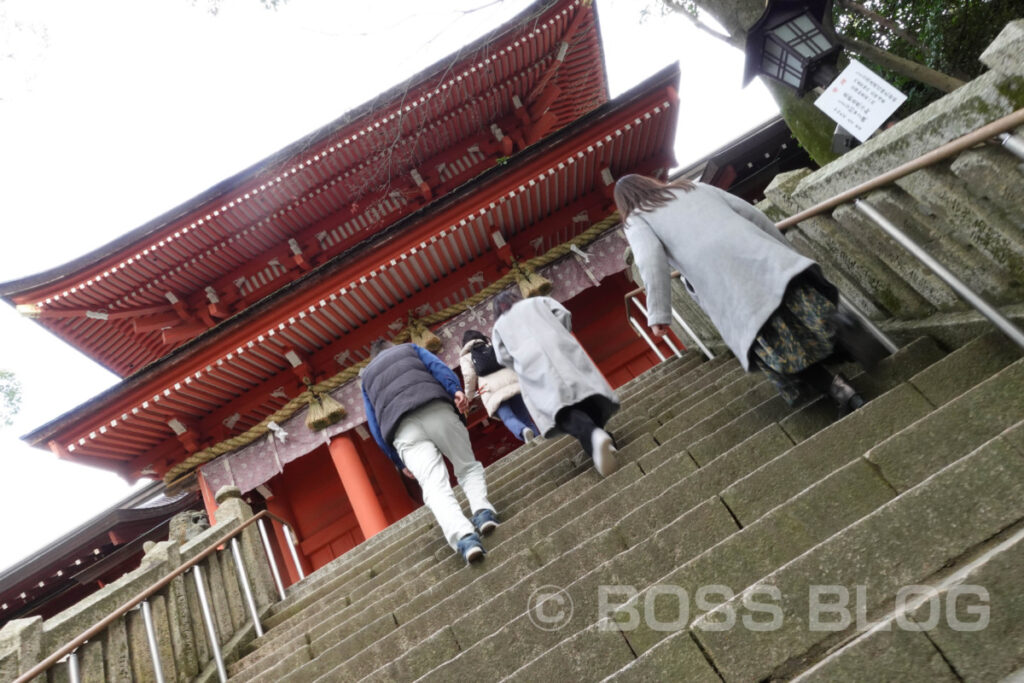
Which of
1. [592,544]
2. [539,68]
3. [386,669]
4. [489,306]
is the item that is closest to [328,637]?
[386,669]

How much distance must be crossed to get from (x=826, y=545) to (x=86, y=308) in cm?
1043

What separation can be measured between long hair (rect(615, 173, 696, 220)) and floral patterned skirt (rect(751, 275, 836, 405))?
0.84 m

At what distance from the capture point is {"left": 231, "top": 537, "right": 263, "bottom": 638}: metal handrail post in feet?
13.8

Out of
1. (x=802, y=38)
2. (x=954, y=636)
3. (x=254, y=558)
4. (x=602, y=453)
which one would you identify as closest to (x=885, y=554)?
(x=954, y=636)

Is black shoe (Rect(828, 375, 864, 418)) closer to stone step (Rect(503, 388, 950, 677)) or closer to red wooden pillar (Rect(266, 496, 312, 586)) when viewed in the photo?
stone step (Rect(503, 388, 950, 677))

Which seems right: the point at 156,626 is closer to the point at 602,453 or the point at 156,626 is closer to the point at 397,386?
the point at 397,386

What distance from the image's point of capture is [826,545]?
5.51 ft

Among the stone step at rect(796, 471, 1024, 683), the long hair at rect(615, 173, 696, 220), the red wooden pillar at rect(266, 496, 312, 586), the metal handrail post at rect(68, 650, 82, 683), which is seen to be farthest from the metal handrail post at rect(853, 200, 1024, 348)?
the red wooden pillar at rect(266, 496, 312, 586)

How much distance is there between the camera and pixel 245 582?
14.2ft

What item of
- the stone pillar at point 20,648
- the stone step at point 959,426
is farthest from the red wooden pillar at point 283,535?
the stone step at point 959,426

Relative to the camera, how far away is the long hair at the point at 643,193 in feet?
10.2

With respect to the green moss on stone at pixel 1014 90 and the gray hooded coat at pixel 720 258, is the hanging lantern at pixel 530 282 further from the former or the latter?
the green moss on stone at pixel 1014 90

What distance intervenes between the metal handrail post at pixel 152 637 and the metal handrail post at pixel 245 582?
749 mm

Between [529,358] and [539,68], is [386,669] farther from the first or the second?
[539,68]
